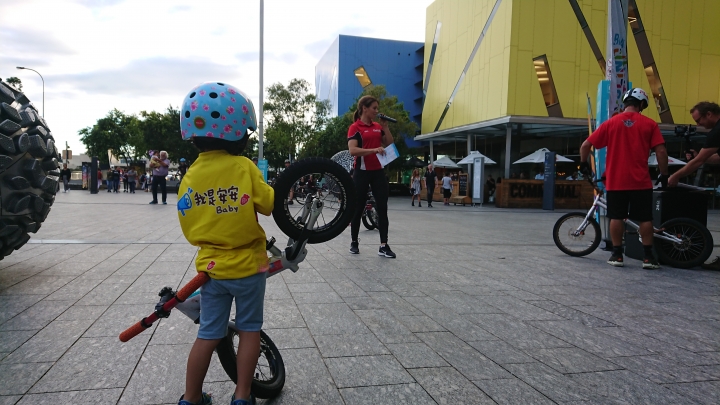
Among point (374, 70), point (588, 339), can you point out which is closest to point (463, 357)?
point (588, 339)

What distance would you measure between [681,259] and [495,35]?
20984mm

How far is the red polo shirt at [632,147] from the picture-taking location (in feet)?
16.9

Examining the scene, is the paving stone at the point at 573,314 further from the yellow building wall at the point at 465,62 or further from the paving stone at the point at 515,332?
the yellow building wall at the point at 465,62

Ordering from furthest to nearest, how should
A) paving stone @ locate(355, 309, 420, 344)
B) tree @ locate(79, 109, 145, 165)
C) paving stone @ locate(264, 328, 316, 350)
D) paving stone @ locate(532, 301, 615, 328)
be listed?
tree @ locate(79, 109, 145, 165) → paving stone @ locate(532, 301, 615, 328) → paving stone @ locate(355, 309, 420, 344) → paving stone @ locate(264, 328, 316, 350)

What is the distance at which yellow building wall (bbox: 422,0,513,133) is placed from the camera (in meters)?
23.3

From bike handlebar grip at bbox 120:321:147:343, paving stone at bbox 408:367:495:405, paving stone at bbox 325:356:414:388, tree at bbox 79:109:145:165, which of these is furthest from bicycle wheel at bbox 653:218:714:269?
tree at bbox 79:109:145:165

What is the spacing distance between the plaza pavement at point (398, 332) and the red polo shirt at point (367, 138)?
1.15 m

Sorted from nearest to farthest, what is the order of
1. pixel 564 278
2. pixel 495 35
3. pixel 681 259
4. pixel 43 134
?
1. pixel 43 134
2. pixel 564 278
3. pixel 681 259
4. pixel 495 35

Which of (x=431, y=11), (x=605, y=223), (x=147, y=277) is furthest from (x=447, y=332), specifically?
(x=431, y=11)

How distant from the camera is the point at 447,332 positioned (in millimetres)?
2926

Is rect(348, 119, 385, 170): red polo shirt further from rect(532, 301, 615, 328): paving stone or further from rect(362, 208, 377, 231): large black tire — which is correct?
rect(362, 208, 377, 231): large black tire

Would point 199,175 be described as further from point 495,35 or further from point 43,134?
point 495,35

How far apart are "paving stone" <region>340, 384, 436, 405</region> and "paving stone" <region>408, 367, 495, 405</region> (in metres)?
0.05

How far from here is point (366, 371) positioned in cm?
233
